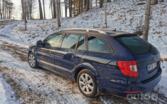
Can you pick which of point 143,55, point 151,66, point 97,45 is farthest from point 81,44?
point 151,66

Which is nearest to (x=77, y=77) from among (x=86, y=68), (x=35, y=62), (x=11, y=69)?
(x=86, y=68)

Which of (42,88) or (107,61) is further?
(42,88)

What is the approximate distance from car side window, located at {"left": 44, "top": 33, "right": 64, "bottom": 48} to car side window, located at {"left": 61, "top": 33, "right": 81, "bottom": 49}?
26cm

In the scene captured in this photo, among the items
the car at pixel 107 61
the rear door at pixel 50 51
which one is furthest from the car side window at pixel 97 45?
the rear door at pixel 50 51

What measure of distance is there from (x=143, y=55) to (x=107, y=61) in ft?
2.84

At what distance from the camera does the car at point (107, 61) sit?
5086 mm

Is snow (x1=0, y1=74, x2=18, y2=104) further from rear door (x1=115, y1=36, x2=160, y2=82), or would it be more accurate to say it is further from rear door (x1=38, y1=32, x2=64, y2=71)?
rear door (x1=115, y1=36, x2=160, y2=82)

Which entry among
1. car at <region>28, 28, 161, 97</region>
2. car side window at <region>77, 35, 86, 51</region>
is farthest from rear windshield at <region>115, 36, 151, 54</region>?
car side window at <region>77, 35, 86, 51</region>

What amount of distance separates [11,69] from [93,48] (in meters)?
4.00

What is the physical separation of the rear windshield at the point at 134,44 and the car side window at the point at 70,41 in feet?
4.45

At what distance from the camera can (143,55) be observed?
5312 millimetres

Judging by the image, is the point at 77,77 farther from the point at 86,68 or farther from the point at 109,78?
the point at 109,78

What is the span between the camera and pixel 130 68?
5023 millimetres

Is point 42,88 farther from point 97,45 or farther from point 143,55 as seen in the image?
point 143,55
